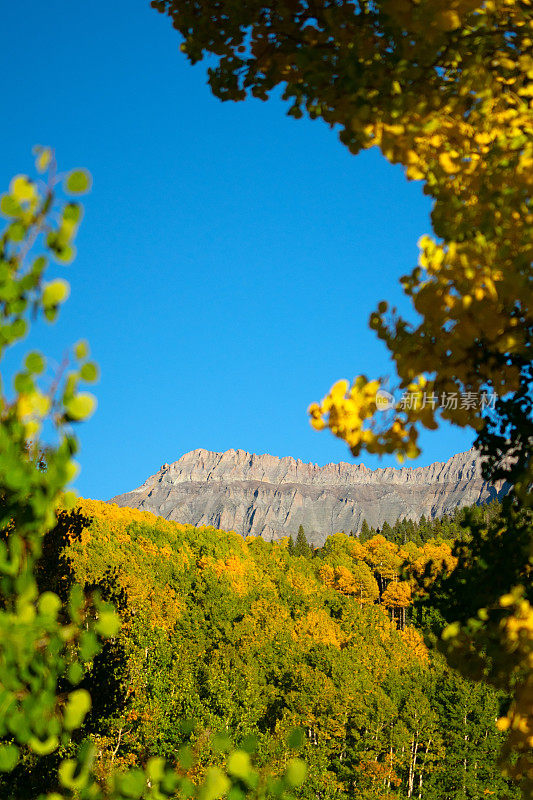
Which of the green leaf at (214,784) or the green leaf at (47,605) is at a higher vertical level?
the green leaf at (47,605)

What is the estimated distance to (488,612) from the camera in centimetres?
338

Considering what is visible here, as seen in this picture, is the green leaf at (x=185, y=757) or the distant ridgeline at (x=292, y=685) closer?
the green leaf at (x=185, y=757)

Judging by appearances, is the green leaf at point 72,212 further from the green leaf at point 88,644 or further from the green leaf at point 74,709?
the green leaf at point 74,709

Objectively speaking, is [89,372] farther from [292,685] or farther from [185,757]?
[292,685]

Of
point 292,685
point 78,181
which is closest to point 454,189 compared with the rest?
point 78,181

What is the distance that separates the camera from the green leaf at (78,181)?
2.01 m

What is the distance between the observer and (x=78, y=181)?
2.02m

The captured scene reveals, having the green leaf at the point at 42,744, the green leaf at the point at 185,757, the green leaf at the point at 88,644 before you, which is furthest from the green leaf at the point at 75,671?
the green leaf at the point at 185,757

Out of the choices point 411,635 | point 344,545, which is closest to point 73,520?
point 411,635

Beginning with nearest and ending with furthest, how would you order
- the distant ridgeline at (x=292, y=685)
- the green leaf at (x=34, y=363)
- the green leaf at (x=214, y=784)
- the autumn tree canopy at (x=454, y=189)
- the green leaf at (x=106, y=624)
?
the green leaf at (x=214, y=784)
the green leaf at (x=34, y=363)
the green leaf at (x=106, y=624)
the autumn tree canopy at (x=454, y=189)
the distant ridgeline at (x=292, y=685)

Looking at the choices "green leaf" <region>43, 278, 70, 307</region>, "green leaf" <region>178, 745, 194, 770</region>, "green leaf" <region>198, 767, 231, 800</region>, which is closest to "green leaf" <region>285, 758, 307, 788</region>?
"green leaf" <region>198, 767, 231, 800</region>

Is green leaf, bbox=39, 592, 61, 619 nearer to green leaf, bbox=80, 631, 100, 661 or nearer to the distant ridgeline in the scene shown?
green leaf, bbox=80, 631, 100, 661

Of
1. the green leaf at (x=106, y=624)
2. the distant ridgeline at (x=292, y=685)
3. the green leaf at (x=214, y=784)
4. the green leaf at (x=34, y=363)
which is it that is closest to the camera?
the green leaf at (x=214, y=784)

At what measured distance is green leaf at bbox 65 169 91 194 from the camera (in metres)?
2.01
